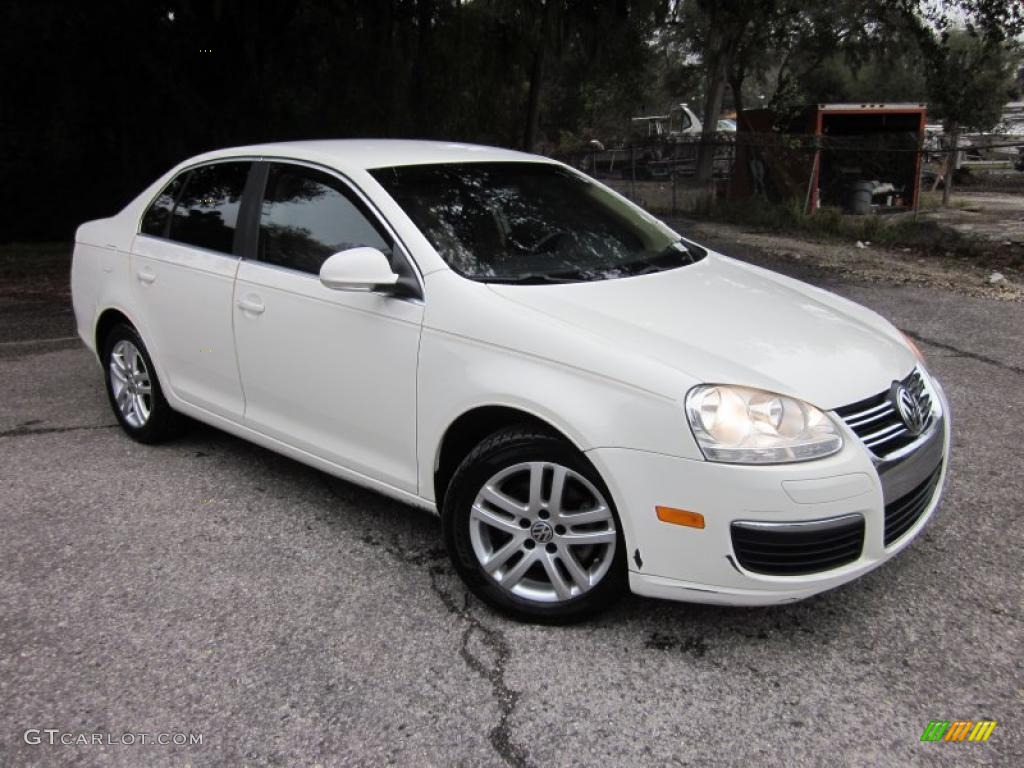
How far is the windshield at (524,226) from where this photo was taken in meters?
3.43

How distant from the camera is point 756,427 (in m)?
2.68

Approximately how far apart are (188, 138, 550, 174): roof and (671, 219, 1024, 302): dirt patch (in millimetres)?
6693

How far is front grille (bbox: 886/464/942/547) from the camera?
9.38ft

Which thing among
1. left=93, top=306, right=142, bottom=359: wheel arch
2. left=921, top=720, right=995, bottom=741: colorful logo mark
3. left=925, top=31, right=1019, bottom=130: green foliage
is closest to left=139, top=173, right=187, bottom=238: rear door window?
left=93, top=306, right=142, bottom=359: wheel arch

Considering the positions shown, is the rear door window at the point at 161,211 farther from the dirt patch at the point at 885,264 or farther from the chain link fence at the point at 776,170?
the chain link fence at the point at 776,170

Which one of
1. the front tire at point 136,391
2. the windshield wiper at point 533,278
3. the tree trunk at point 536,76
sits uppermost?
the tree trunk at point 536,76

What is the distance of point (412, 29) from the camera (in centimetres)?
1241

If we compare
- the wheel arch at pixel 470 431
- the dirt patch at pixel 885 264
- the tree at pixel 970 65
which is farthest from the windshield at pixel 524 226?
the tree at pixel 970 65

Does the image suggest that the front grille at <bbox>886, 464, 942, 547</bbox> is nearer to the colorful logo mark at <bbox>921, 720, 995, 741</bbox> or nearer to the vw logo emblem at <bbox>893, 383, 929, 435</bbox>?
the vw logo emblem at <bbox>893, 383, 929, 435</bbox>

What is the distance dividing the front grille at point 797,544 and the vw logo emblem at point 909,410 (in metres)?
0.46

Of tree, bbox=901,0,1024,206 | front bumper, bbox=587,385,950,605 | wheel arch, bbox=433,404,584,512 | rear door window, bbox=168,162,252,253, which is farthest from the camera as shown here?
tree, bbox=901,0,1024,206

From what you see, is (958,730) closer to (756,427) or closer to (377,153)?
(756,427)

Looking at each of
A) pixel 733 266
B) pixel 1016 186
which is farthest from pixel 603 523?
pixel 1016 186

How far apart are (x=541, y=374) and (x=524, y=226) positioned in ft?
3.31
